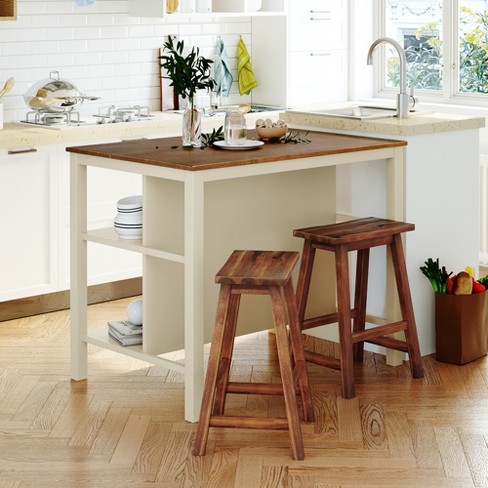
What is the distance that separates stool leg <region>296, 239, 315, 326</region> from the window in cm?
293

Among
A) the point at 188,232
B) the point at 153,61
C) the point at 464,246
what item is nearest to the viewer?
the point at 188,232

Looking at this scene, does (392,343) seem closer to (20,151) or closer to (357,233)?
(357,233)

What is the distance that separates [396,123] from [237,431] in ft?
5.48

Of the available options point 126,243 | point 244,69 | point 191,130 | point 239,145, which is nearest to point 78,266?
point 126,243

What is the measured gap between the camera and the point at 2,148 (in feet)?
18.0

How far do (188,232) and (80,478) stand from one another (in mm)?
990

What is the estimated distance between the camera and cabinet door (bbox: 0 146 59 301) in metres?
5.55

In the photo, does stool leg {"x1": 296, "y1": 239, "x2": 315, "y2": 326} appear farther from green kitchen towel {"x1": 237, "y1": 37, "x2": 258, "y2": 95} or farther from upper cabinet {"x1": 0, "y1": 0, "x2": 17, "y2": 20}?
green kitchen towel {"x1": 237, "y1": 37, "x2": 258, "y2": 95}

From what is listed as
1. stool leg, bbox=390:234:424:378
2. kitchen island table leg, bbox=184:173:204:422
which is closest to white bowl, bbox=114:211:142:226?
kitchen island table leg, bbox=184:173:204:422

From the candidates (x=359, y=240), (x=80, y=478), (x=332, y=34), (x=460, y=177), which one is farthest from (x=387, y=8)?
(x=80, y=478)

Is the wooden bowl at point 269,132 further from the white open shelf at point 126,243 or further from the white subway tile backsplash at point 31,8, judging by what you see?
the white subway tile backsplash at point 31,8

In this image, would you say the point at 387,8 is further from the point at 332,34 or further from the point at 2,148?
the point at 2,148

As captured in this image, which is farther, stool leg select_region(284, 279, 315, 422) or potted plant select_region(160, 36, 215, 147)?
potted plant select_region(160, 36, 215, 147)

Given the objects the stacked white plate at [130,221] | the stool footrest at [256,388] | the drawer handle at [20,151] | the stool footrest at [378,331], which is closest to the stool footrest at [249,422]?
the stool footrest at [256,388]
